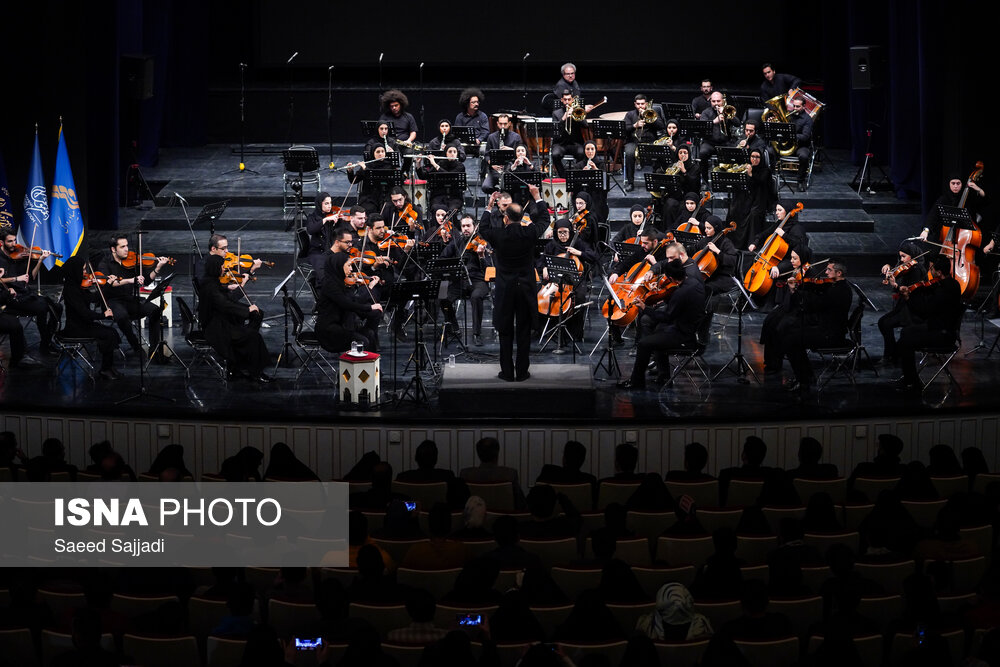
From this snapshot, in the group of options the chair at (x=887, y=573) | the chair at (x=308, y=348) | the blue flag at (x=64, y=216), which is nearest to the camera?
the chair at (x=887, y=573)

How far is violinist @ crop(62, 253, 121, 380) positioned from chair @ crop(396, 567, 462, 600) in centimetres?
592

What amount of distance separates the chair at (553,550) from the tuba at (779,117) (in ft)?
36.0

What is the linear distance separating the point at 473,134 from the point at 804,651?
11.3 meters

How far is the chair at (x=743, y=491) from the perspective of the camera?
993cm

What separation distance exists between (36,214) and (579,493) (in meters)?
8.78

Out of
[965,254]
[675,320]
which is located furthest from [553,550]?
[965,254]

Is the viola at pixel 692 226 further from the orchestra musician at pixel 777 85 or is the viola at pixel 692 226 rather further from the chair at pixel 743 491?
the chair at pixel 743 491

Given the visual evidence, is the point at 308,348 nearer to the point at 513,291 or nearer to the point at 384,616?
the point at 513,291

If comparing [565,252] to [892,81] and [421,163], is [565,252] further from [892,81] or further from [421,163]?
[892,81]

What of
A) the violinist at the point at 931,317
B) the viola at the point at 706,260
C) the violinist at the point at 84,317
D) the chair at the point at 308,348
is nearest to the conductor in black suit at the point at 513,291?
the chair at the point at 308,348

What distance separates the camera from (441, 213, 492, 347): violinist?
14.4 m

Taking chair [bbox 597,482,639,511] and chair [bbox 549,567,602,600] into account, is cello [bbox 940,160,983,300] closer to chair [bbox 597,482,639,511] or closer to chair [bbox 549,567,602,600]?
chair [bbox 597,482,639,511]

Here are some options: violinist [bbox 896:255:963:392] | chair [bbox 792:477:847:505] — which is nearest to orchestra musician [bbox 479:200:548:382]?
chair [bbox 792:477:847:505]

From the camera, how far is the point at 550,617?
24.8ft
